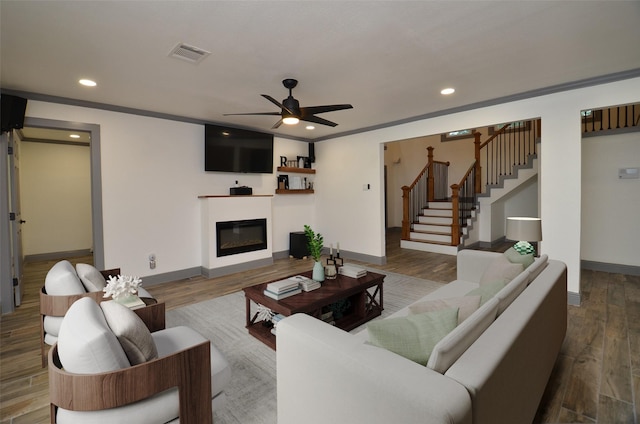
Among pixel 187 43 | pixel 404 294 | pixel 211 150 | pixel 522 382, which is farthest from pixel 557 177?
pixel 211 150

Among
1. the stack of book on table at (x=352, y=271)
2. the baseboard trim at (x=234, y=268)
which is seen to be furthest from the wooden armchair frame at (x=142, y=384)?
the baseboard trim at (x=234, y=268)

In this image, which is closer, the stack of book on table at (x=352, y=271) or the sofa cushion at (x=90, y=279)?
the sofa cushion at (x=90, y=279)

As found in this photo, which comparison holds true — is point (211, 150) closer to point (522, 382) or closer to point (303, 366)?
point (303, 366)

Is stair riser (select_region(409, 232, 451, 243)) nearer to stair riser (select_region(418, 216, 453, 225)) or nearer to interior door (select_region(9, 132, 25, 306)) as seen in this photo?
stair riser (select_region(418, 216, 453, 225))

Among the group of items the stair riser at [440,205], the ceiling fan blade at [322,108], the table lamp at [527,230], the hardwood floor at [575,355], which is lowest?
the hardwood floor at [575,355]

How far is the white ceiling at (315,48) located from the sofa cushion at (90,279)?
6.28 ft

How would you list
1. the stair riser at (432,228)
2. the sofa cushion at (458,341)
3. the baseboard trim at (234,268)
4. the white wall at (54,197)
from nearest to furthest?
the sofa cushion at (458,341) → the baseboard trim at (234,268) → the white wall at (54,197) → the stair riser at (432,228)

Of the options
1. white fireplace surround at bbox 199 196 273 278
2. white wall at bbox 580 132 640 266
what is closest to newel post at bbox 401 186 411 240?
white wall at bbox 580 132 640 266

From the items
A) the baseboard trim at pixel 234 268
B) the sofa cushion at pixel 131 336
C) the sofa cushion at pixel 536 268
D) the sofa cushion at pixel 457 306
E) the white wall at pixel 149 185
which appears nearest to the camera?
the sofa cushion at pixel 131 336

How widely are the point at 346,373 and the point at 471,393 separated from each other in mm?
421

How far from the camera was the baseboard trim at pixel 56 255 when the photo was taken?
6037mm

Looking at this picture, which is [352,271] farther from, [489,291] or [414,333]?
[414,333]

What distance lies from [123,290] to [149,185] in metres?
2.89

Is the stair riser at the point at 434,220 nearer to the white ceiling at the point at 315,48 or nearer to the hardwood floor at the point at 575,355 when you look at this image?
the hardwood floor at the point at 575,355
